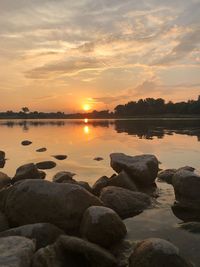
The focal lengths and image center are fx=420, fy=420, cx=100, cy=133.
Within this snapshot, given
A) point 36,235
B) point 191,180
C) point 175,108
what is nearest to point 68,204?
point 36,235

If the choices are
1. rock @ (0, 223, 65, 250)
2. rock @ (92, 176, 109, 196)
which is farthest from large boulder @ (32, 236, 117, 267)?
rock @ (92, 176, 109, 196)

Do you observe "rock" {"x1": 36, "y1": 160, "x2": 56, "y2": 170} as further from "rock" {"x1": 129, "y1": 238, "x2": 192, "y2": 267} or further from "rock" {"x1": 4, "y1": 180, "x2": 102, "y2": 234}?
"rock" {"x1": 129, "y1": 238, "x2": 192, "y2": 267}

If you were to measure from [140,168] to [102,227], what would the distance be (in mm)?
7481

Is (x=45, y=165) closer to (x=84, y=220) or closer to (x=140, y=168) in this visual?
(x=140, y=168)

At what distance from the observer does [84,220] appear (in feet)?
Result: 35.8

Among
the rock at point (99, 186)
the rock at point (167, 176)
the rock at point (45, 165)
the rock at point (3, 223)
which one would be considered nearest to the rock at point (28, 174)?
the rock at point (99, 186)

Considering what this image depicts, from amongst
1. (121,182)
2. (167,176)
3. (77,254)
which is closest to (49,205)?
(77,254)

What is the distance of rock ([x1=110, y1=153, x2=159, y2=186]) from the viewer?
17.5m

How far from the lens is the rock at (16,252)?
26.0 feet

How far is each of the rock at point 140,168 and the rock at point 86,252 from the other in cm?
869

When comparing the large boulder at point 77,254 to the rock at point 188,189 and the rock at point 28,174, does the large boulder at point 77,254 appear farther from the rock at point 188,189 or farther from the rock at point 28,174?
the rock at point 28,174

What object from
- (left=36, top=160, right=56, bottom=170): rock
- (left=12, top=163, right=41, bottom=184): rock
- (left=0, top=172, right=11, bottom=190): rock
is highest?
(left=12, top=163, right=41, bottom=184): rock

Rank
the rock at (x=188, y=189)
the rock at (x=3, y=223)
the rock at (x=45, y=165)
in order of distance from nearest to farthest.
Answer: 1. the rock at (x=3, y=223)
2. the rock at (x=188, y=189)
3. the rock at (x=45, y=165)

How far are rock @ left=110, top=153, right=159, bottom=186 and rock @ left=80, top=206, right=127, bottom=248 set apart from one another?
22.2 feet
